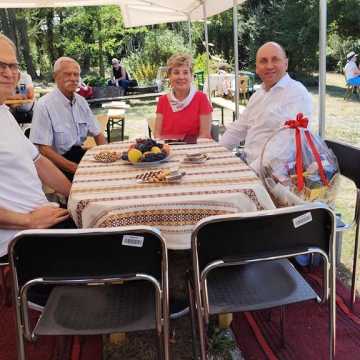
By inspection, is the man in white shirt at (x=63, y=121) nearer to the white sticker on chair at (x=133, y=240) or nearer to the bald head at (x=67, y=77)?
the bald head at (x=67, y=77)

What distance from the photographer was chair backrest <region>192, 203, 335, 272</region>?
151 cm

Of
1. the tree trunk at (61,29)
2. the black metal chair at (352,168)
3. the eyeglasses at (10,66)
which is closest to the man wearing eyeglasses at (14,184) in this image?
the eyeglasses at (10,66)

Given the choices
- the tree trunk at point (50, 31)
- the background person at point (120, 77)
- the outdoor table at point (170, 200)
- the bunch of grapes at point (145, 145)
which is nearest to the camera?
the outdoor table at point (170, 200)

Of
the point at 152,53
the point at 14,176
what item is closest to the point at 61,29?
the point at 152,53

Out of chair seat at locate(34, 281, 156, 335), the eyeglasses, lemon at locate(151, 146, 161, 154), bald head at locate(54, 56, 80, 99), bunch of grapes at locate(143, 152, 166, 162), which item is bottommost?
chair seat at locate(34, 281, 156, 335)

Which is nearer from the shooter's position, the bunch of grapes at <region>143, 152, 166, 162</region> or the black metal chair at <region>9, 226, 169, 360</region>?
the black metal chair at <region>9, 226, 169, 360</region>

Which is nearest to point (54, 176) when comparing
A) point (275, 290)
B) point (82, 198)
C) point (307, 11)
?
point (82, 198)

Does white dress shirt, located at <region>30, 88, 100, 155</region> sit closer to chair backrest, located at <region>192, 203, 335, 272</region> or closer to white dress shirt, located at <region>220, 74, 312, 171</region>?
white dress shirt, located at <region>220, 74, 312, 171</region>

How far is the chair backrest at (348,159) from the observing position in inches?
96.4

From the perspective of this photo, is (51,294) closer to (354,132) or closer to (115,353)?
(115,353)

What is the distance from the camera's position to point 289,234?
157 cm

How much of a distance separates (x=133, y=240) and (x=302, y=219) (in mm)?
569

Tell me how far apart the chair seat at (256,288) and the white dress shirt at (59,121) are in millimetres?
2044

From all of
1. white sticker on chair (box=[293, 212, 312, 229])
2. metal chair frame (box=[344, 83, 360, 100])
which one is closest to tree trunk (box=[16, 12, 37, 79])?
metal chair frame (box=[344, 83, 360, 100])
